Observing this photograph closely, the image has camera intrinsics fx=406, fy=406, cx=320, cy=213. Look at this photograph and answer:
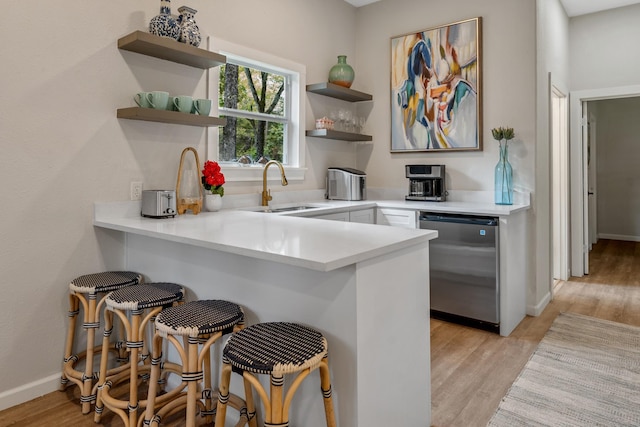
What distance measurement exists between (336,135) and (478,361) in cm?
219

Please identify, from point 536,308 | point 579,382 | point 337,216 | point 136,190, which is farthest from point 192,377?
point 536,308

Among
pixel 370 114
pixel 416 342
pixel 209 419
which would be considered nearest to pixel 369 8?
pixel 370 114

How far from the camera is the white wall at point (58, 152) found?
1.97 metres

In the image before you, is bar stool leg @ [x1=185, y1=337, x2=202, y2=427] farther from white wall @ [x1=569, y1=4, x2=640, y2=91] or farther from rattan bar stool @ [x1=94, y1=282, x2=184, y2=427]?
white wall @ [x1=569, y1=4, x2=640, y2=91]

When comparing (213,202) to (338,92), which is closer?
(213,202)

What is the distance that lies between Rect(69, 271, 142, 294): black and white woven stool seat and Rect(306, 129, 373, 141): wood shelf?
196cm

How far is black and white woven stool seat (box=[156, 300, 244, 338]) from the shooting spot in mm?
1488

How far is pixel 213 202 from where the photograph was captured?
272 centimetres

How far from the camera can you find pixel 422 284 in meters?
1.70

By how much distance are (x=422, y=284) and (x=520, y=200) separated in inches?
78.2

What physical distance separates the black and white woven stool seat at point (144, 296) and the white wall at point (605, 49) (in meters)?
4.42

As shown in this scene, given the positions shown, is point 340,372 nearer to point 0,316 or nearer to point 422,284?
point 422,284

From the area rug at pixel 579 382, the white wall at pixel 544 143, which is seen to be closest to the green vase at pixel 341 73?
the white wall at pixel 544 143

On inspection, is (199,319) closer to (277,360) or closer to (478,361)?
(277,360)
